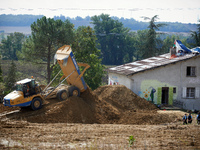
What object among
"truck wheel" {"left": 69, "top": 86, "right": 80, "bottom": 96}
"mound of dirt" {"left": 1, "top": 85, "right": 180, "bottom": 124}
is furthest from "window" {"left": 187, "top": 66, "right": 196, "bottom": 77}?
"truck wheel" {"left": 69, "top": 86, "right": 80, "bottom": 96}

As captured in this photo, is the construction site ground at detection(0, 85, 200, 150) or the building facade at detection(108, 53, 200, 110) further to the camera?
the building facade at detection(108, 53, 200, 110)

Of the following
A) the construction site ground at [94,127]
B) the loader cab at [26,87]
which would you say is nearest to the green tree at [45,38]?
the construction site ground at [94,127]

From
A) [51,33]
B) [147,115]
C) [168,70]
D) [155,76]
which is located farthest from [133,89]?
[51,33]

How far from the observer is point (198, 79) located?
26438 millimetres

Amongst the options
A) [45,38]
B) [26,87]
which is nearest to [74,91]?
[26,87]

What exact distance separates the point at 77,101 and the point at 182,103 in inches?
533

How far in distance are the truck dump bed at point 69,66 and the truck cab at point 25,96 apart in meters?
2.54

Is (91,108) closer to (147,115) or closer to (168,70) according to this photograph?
(147,115)

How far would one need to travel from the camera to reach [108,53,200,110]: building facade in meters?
25.2

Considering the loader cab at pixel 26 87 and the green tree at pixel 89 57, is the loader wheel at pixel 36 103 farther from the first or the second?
the green tree at pixel 89 57

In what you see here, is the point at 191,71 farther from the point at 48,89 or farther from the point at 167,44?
the point at 167,44

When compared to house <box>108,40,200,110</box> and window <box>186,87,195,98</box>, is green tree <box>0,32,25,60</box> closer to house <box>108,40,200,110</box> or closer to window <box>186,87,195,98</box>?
house <box>108,40,200,110</box>

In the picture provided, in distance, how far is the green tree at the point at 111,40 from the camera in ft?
293

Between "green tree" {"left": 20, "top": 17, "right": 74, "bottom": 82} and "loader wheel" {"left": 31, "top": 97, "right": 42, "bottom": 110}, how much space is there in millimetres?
19407
